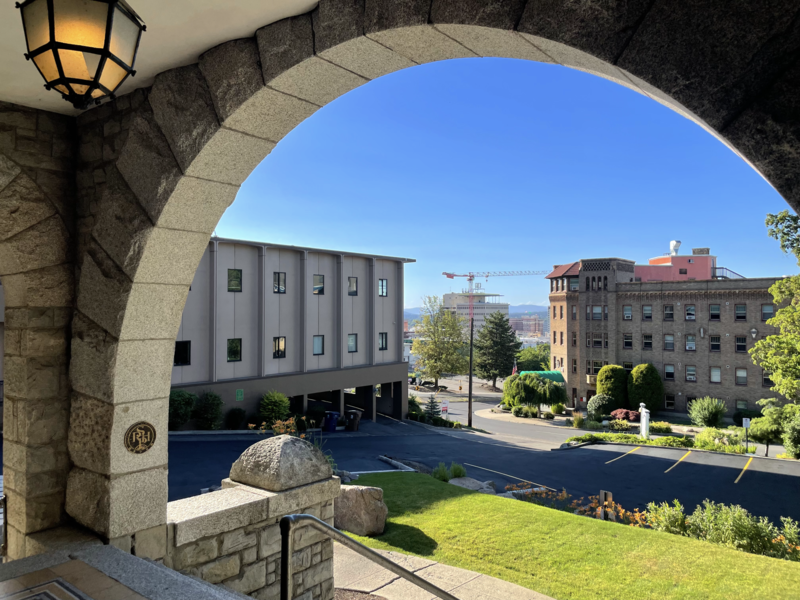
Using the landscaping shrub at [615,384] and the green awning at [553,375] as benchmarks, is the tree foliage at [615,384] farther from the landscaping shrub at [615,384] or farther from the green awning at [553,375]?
the green awning at [553,375]

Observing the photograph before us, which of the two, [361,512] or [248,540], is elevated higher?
[248,540]

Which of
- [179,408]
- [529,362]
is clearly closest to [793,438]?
[179,408]

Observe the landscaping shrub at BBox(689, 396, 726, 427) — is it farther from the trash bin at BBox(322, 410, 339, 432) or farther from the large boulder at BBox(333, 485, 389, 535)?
the large boulder at BBox(333, 485, 389, 535)

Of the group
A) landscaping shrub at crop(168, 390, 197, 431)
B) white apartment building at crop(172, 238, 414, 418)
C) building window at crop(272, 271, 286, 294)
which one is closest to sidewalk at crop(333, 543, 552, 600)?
landscaping shrub at crop(168, 390, 197, 431)

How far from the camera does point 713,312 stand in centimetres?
3375

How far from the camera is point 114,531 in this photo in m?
3.49

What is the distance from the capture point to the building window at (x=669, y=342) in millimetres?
35188

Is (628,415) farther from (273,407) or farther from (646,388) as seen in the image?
(273,407)

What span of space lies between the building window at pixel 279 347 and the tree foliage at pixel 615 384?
75.9 ft

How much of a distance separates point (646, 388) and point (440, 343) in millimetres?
17987

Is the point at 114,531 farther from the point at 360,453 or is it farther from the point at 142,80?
the point at 360,453

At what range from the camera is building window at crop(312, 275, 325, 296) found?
22.9 m

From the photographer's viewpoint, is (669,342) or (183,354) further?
(669,342)

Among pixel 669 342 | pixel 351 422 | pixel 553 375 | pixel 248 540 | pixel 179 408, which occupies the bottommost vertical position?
pixel 351 422
